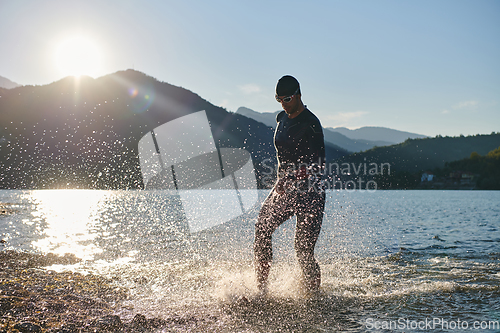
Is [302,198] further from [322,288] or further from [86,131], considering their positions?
[86,131]

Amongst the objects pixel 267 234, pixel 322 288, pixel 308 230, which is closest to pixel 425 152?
pixel 322 288

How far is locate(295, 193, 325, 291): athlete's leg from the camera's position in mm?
4410

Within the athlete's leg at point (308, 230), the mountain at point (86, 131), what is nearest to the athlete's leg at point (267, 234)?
the athlete's leg at point (308, 230)

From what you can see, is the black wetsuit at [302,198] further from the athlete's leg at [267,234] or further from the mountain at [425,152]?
the mountain at [425,152]

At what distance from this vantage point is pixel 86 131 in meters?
135

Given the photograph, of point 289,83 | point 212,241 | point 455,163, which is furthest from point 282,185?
point 455,163

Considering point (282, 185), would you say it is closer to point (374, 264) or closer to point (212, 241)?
point (374, 264)

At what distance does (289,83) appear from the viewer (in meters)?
4.45

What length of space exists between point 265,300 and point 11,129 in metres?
144

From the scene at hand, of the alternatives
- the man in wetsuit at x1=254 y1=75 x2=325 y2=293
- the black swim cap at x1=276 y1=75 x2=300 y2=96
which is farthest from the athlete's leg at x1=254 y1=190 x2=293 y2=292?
the black swim cap at x1=276 y1=75 x2=300 y2=96

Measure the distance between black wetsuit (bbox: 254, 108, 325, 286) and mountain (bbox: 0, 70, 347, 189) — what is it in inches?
3251

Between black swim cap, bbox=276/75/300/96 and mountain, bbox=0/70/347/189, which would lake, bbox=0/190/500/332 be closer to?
black swim cap, bbox=276/75/300/96

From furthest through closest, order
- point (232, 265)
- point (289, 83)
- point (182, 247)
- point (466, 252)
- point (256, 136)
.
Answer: point (256, 136), point (182, 247), point (466, 252), point (232, 265), point (289, 83)

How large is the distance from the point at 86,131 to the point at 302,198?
481ft
